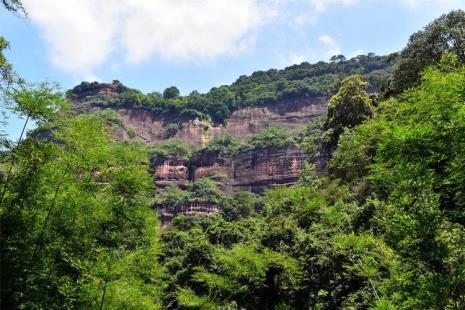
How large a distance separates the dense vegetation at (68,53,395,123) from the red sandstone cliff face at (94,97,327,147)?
4.42ft

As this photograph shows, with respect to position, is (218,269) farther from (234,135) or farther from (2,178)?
(234,135)

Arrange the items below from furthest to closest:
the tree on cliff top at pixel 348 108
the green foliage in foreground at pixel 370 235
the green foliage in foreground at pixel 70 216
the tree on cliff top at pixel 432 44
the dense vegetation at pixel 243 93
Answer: the dense vegetation at pixel 243 93 → the tree on cliff top at pixel 348 108 → the tree on cliff top at pixel 432 44 → the green foliage in foreground at pixel 70 216 → the green foliage in foreground at pixel 370 235

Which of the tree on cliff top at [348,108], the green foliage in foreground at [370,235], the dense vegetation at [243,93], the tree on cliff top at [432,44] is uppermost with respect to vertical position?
the dense vegetation at [243,93]

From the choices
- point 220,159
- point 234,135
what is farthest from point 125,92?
point 220,159

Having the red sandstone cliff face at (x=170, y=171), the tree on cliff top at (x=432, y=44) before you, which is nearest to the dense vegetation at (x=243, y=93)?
the red sandstone cliff face at (x=170, y=171)

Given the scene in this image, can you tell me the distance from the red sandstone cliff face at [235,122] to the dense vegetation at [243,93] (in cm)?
135

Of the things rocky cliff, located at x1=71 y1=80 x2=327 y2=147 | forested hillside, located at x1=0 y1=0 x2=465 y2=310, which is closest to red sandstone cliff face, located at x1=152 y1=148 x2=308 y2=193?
rocky cliff, located at x1=71 y1=80 x2=327 y2=147

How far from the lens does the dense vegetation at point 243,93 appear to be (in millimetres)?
85188

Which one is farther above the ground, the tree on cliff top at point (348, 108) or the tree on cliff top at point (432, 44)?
the tree on cliff top at point (432, 44)

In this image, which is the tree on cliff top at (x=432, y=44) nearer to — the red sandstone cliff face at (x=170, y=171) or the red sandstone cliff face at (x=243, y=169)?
the red sandstone cliff face at (x=243, y=169)

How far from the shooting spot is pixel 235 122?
8638 centimetres

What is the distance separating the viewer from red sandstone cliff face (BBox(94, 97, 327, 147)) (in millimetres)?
82625

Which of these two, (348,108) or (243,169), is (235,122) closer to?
(243,169)

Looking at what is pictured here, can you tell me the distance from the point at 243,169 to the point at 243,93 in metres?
25.7
